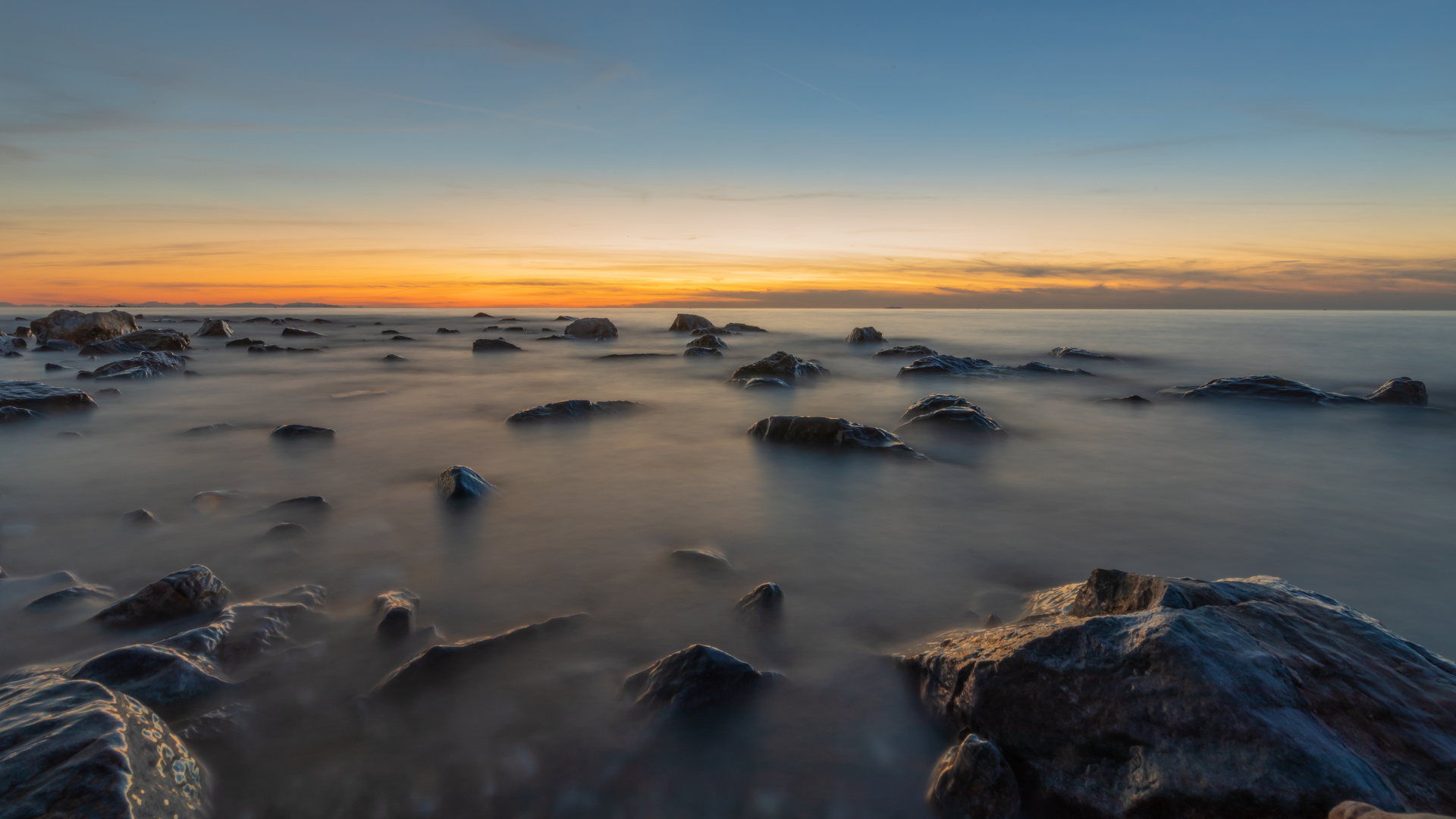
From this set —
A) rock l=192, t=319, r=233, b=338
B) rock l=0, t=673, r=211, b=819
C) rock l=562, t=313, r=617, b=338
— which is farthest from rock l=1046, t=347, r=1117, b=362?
rock l=192, t=319, r=233, b=338

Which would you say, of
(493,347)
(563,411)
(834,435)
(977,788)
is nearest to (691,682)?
(977,788)

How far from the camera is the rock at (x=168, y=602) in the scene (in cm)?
288

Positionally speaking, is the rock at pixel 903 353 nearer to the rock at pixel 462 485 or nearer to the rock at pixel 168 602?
the rock at pixel 462 485

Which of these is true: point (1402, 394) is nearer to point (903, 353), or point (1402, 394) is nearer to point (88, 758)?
point (903, 353)

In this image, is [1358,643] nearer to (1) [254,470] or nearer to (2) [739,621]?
(2) [739,621]

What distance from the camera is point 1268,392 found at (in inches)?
412

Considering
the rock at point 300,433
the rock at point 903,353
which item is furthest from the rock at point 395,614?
the rock at point 903,353

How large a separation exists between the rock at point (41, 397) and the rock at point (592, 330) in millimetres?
19156

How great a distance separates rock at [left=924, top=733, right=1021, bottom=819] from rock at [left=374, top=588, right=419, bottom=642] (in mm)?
2384

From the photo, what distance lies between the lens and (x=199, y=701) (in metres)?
2.34

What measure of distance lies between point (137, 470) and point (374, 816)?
582 centimetres

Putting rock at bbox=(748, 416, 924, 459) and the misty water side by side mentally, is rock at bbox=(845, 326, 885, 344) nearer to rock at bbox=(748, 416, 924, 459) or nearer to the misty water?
the misty water

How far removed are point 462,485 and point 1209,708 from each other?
479cm

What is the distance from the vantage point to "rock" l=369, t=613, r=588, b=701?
2.49 metres
